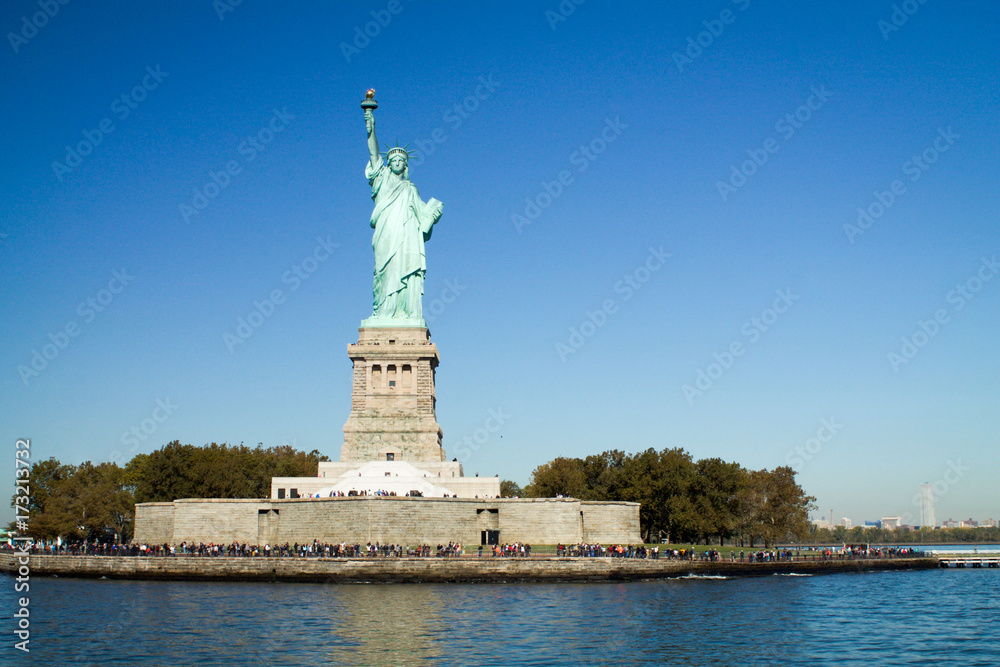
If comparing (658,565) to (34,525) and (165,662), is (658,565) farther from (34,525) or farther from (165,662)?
(34,525)

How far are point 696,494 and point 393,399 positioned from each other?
67.0ft

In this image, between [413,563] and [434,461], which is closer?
[413,563]

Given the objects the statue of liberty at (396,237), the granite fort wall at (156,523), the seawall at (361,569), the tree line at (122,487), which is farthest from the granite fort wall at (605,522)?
the tree line at (122,487)

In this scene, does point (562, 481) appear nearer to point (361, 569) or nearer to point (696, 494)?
point (696, 494)

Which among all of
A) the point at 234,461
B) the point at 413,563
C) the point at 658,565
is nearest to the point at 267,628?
the point at 413,563

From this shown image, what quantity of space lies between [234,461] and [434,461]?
20.2m

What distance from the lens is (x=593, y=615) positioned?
30.1 m

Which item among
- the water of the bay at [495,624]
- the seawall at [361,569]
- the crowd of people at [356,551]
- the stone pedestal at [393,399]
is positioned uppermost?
the stone pedestal at [393,399]

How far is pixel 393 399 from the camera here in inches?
2126

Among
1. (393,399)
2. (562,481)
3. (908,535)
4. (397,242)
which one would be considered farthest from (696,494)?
(908,535)

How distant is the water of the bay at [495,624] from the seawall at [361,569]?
156 centimetres

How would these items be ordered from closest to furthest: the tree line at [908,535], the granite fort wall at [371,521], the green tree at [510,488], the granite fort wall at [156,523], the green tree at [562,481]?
the granite fort wall at [371,521] → the granite fort wall at [156,523] → the green tree at [562,481] → the green tree at [510,488] → the tree line at [908,535]

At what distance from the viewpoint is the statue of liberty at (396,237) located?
5694cm

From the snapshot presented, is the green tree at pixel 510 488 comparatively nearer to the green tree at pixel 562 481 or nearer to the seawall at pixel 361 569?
the green tree at pixel 562 481
